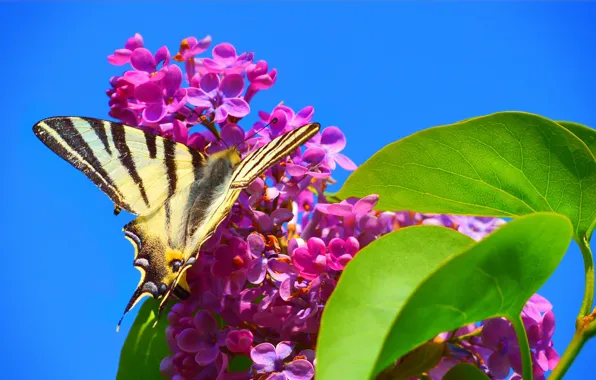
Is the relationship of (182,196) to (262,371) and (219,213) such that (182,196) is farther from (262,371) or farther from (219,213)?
(262,371)

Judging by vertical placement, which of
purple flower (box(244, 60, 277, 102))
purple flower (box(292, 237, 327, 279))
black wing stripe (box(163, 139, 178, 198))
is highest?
purple flower (box(244, 60, 277, 102))

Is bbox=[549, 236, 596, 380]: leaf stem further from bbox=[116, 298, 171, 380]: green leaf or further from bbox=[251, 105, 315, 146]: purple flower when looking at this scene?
bbox=[116, 298, 171, 380]: green leaf

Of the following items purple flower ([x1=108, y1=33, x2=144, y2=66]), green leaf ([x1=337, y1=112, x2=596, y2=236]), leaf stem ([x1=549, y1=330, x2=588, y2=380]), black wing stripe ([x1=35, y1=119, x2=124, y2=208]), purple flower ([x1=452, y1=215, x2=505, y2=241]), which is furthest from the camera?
purple flower ([x1=452, y1=215, x2=505, y2=241])

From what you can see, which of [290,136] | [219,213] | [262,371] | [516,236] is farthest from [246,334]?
[516,236]

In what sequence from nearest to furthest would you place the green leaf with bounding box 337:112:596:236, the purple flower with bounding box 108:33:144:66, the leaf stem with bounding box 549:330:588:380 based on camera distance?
the leaf stem with bounding box 549:330:588:380
the green leaf with bounding box 337:112:596:236
the purple flower with bounding box 108:33:144:66

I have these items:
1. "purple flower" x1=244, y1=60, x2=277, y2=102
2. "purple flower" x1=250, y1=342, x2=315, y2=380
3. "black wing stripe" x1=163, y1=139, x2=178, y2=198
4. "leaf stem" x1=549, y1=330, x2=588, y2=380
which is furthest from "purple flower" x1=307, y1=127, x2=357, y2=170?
"leaf stem" x1=549, y1=330, x2=588, y2=380

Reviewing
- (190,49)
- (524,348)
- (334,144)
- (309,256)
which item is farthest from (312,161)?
(524,348)
